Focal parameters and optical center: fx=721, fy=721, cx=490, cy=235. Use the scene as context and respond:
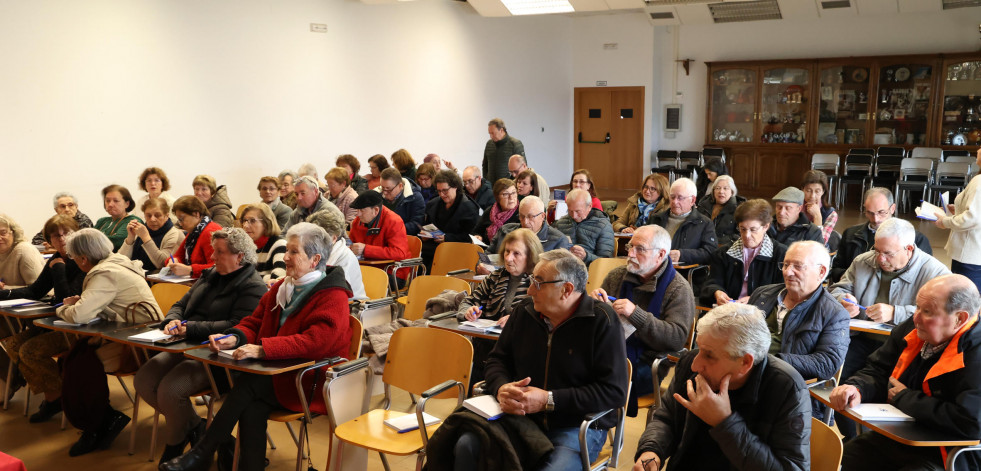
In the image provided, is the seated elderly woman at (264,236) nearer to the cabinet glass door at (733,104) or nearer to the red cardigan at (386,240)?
the red cardigan at (386,240)

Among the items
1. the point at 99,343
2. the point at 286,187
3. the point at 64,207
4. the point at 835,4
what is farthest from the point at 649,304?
the point at 835,4

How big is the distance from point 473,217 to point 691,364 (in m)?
4.51

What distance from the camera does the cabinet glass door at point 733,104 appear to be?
1400cm

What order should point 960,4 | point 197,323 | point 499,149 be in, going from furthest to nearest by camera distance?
point 960,4 → point 499,149 → point 197,323

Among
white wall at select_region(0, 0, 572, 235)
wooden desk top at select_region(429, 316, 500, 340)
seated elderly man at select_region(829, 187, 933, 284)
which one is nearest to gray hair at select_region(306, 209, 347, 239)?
wooden desk top at select_region(429, 316, 500, 340)

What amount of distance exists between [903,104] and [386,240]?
11.1 m

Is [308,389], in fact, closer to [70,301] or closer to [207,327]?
[207,327]

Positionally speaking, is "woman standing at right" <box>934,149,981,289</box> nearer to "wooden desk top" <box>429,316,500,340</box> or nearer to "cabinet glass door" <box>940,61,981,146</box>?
"wooden desk top" <box>429,316,500,340</box>

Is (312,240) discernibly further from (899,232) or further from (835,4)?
(835,4)

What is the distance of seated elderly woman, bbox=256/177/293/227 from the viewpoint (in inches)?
273

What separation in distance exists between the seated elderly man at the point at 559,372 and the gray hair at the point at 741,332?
2.00ft

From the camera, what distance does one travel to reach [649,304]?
11.6 ft

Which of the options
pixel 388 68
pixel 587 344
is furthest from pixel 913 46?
pixel 587 344

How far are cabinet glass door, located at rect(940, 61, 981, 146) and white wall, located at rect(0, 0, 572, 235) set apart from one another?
7.83m
